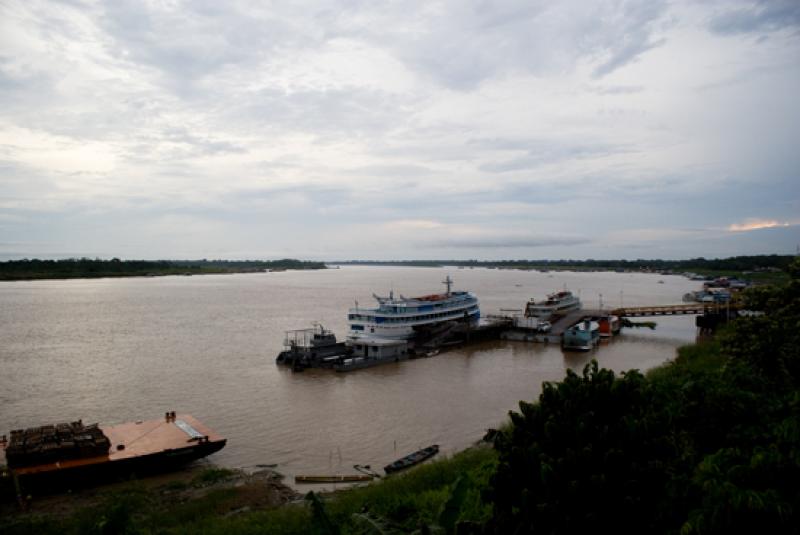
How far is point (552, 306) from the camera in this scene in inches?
2366

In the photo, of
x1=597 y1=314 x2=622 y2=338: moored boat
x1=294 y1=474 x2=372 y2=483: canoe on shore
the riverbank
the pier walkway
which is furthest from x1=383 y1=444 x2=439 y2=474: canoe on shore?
the pier walkway

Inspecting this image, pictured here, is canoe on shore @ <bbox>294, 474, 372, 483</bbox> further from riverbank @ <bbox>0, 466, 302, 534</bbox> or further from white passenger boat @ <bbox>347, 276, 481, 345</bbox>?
white passenger boat @ <bbox>347, 276, 481, 345</bbox>

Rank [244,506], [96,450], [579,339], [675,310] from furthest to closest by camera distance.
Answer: [675,310] < [579,339] < [96,450] < [244,506]

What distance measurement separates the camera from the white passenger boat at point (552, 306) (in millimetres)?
57719

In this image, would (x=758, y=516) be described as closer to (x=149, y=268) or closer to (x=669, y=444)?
(x=669, y=444)

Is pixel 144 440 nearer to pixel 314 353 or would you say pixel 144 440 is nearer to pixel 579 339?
pixel 314 353

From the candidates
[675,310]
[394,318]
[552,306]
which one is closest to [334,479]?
[394,318]

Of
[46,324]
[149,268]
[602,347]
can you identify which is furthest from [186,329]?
[149,268]

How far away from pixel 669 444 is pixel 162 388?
29.7 m

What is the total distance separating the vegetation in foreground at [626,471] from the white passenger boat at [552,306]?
1780 inches

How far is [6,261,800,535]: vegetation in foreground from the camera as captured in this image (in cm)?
571

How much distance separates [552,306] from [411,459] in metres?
44.8

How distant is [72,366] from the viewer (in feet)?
116

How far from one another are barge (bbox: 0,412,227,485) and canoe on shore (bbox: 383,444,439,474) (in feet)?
22.2
